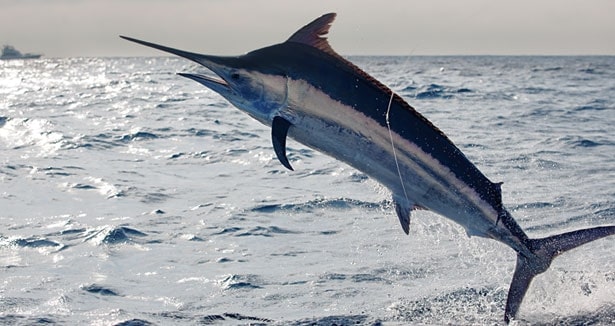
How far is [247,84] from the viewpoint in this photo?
4.79 meters

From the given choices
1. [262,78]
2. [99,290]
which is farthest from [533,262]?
[99,290]

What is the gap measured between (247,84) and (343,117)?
609 mm

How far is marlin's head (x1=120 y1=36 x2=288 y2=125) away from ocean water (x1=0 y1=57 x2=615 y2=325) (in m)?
1.52

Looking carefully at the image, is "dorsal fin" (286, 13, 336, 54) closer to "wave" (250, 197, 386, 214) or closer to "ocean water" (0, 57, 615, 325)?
"ocean water" (0, 57, 615, 325)

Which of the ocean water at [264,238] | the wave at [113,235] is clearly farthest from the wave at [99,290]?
→ the wave at [113,235]

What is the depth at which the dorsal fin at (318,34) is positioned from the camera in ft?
16.0

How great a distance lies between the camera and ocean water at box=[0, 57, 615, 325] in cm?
678

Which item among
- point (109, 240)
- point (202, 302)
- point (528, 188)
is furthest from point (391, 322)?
point (528, 188)

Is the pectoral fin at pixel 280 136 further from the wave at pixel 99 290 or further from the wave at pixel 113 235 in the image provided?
the wave at pixel 113 235

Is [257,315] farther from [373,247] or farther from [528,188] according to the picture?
[528,188]

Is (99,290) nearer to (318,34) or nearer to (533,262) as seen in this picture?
(318,34)

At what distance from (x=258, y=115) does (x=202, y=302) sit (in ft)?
9.20

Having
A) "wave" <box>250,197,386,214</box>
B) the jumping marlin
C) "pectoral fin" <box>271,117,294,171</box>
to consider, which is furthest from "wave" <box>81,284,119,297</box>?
"wave" <box>250,197,386,214</box>

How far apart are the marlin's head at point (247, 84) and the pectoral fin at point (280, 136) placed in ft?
0.29
